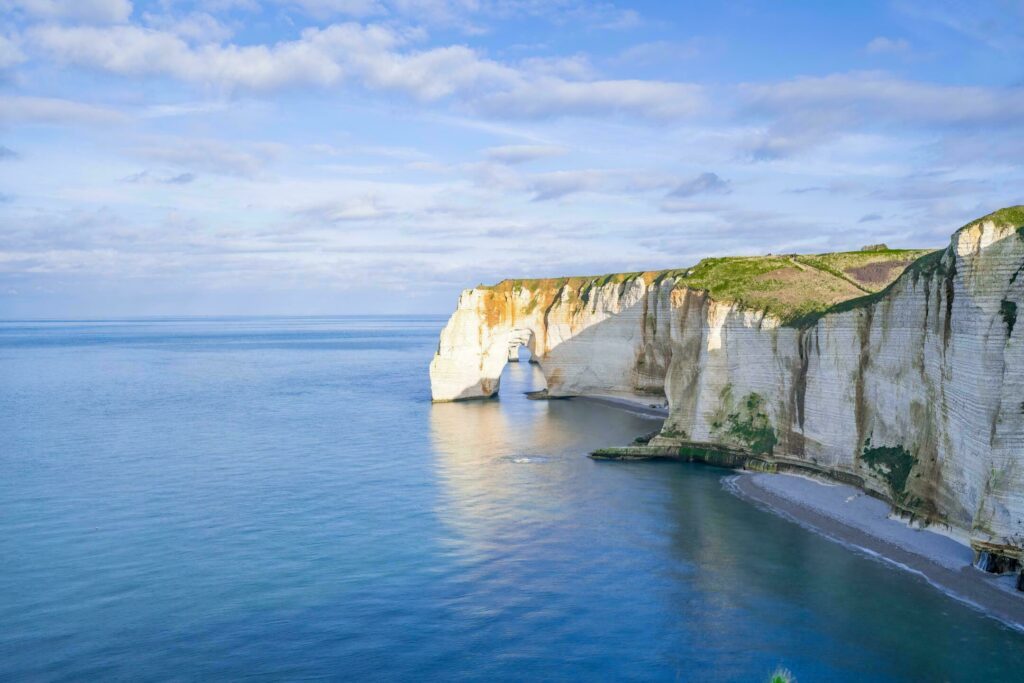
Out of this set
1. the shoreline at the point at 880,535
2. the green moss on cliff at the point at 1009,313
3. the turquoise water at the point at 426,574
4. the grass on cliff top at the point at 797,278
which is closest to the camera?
the turquoise water at the point at 426,574

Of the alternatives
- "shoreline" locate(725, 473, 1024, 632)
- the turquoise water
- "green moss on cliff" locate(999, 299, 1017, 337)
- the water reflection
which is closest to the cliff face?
"green moss on cliff" locate(999, 299, 1017, 337)

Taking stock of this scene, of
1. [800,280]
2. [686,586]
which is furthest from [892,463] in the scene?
[800,280]

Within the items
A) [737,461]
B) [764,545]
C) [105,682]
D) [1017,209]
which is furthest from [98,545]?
[1017,209]

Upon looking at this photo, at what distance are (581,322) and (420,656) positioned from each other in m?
59.7

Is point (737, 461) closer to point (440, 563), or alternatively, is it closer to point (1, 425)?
point (440, 563)

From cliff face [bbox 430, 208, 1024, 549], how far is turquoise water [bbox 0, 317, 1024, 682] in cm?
441

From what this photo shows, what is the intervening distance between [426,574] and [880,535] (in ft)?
66.0

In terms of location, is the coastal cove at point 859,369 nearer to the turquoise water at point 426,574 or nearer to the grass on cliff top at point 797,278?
the grass on cliff top at point 797,278

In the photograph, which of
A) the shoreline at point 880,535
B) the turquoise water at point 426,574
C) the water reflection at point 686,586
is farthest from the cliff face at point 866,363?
the water reflection at point 686,586

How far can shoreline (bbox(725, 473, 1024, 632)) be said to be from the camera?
2695cm

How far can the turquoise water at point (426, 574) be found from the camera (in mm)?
23516

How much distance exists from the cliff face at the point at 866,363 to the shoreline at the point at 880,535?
1.17 metres

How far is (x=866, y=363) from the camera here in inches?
1565

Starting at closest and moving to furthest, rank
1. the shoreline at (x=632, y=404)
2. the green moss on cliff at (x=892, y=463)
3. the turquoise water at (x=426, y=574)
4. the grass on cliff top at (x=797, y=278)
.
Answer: the turquoise water at (x=426, y=574) → the green moss on cliff at (x=892, y=463) → the grass on cliff top at (x=797, y=278) → the shoreline at (x=632, y=404)
